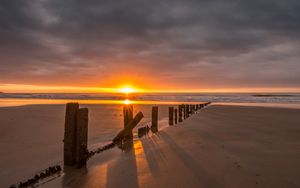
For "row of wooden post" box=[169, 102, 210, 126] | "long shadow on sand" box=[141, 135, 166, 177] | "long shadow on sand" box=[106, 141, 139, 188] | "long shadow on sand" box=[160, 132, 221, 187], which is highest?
"row of wooden post" box=[169, 102, 210, 126]

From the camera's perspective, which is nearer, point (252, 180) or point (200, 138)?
point (252, 180)

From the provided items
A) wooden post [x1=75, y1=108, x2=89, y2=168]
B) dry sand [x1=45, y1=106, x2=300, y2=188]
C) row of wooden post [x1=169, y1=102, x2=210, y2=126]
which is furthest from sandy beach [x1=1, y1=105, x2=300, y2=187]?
row of wooden post [x1=169, y1=102, x2=210, y2=126]

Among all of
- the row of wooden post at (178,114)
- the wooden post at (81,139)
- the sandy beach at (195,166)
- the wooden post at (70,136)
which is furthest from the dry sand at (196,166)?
the row of wooden post at (178,114)

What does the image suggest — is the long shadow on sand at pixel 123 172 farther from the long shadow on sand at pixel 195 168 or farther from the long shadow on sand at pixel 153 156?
→ the long shadow on sand at pixel 195 168

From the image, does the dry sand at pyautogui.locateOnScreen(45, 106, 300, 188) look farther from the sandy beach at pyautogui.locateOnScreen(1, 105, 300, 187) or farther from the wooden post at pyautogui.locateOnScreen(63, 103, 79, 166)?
the wooden post at pyautogui.locateOnScreen(63, 103, 79, 166)

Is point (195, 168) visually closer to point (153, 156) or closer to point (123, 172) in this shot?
point (153, 156)

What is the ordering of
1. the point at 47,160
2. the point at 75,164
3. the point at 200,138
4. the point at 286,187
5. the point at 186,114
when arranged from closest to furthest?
the point at 286,187 < the point at 75,164 < the point at 47,160 < the point at 200,138 < the point at 186,114

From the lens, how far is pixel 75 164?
5.69 meters

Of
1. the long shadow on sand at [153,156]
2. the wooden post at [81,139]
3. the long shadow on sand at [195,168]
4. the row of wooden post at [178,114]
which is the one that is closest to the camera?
the long shadow on sand at [195,168]

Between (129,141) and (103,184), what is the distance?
4178mm

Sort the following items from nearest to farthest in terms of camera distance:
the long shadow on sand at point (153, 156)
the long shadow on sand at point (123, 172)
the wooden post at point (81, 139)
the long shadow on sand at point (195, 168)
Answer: the long shadow on sand at point (195, 168)
the long shadow on sand at point (123, 172)
the long shadow on sand at point (153, 156)
the wooden post at point (81, 139)

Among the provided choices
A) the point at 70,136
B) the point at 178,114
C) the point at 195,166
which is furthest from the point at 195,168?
the point at 178,114

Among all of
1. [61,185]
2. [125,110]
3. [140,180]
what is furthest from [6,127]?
[140,180]

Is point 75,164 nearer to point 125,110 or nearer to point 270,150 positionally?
point 125,110
